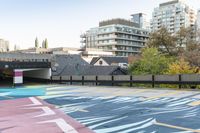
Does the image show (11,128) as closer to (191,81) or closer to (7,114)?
(7,114)

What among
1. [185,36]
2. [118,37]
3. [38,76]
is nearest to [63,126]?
[38,76]

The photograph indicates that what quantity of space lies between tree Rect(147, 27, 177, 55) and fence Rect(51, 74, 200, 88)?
32038 mm

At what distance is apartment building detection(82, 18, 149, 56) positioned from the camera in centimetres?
12912

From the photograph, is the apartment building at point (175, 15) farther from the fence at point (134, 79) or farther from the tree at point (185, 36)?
the fence at point (134, 79)

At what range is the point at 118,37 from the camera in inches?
5094

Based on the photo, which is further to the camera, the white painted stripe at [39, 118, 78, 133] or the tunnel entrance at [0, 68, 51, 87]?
the tunnel entrance at [0, 68, 51, 87]

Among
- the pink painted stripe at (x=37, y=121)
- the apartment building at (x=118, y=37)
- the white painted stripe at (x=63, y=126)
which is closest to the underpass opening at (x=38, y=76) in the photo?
the pink painted stripe at (x=37, y=121)

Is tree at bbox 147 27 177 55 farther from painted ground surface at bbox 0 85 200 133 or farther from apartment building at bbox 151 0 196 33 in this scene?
apartment building at bbox 151 0 196 33

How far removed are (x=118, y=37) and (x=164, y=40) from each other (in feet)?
217

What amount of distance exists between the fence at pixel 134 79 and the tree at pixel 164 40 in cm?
3204

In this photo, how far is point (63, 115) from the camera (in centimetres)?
1341

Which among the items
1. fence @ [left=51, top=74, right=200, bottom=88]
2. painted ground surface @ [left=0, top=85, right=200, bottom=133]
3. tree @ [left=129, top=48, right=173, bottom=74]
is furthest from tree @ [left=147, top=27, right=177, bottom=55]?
painted ground surface @ [left=0, top=85, right=200, bottom=133]

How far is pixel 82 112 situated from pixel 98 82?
1736 cm

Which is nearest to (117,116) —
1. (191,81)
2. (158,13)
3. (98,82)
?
(191,81)
